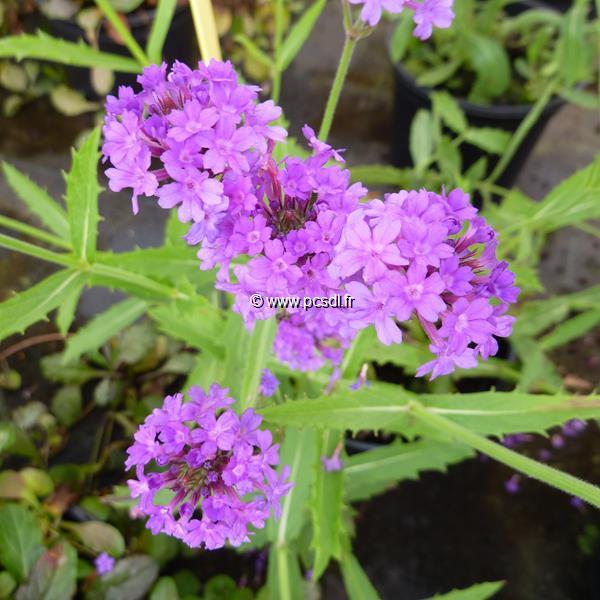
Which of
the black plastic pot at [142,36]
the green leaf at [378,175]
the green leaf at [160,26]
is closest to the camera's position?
the green leaf at [160,26]

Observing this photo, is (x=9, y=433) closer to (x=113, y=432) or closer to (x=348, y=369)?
(x=113, y=432)

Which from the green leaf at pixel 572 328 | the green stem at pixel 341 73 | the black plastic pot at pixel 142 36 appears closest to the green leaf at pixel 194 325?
the green stem at pixel 341 73

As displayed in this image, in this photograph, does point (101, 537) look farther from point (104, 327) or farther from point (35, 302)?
point (35, 302)

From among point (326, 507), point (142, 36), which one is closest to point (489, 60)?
point (142, 36)

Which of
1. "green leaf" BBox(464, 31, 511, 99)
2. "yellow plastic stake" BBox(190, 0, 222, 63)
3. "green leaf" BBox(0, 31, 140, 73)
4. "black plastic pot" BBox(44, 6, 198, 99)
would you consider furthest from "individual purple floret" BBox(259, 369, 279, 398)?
"black plastic pot" BBox(44, 6, 198, 99)

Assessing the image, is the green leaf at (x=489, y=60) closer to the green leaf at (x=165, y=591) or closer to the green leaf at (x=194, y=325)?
the green leaf at (x=194, y=325)
